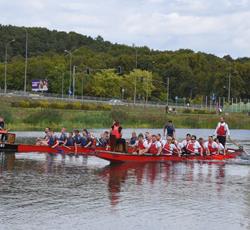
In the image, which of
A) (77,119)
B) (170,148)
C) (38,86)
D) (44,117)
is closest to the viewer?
(170,148)

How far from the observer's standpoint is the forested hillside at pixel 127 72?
15588 cm

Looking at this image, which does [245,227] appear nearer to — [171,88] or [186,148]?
[186,148]

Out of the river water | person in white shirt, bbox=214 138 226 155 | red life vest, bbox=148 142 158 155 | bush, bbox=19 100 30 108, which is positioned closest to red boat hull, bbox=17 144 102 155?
the river water

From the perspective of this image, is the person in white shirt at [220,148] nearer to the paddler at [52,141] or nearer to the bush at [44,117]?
the paddler at [52,141]

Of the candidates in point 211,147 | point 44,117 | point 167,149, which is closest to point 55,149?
point 167,149

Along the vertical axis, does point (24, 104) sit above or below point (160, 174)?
above

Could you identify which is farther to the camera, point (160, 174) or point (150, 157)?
point (150, 157)

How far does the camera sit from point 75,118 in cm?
8231

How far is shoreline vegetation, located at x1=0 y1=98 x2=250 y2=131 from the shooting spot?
7581 cm

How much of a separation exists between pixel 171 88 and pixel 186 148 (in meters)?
142

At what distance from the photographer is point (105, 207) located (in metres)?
18.1

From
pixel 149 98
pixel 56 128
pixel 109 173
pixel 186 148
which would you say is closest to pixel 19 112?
pixel 56 128

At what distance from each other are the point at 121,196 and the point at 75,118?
6246 cm

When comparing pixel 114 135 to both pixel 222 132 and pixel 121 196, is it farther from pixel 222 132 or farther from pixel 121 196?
pixel 121 196
